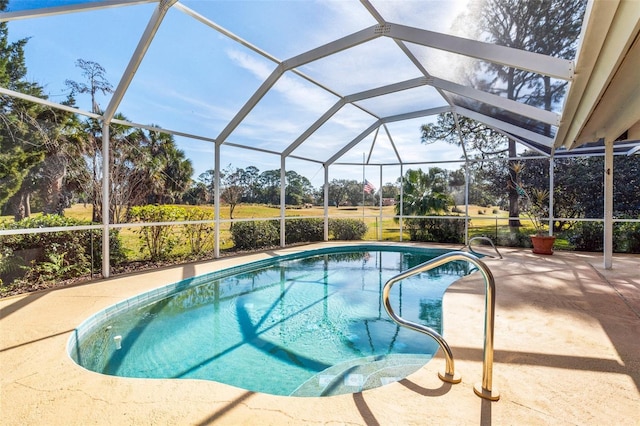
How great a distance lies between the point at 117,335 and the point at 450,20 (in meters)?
6.08

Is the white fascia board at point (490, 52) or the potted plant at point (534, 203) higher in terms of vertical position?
the white fascia board at point (490, 52)

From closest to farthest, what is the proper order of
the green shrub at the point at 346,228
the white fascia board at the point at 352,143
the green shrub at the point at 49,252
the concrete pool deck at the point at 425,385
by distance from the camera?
the concrete pool deck at the point at 425,385
the green shrub at the point at 49,252
the white fascia board at the point at 352,143
the green shrub at the point at 346,228

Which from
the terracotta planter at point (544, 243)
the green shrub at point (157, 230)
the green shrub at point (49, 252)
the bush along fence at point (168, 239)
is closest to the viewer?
the green shrub at point (49, 252)

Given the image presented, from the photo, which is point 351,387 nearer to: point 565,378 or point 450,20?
point 565,378

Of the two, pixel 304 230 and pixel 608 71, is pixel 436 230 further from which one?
pixel 608 71

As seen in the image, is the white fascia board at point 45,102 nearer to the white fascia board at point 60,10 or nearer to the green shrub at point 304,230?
the white fascia board at point 60,10

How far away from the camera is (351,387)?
2865mm

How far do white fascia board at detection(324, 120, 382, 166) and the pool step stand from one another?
8044 millimetres

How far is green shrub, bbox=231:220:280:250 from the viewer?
9398 mm

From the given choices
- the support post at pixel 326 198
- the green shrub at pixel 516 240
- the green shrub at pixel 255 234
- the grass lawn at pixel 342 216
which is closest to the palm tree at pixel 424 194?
the grass lawn at pixel 342 216

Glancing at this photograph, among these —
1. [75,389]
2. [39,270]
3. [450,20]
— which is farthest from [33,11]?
[450,20]

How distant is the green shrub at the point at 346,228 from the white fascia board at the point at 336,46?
22.5 feet

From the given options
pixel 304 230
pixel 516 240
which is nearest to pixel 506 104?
pixel 516 240

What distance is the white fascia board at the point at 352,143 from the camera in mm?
10188
